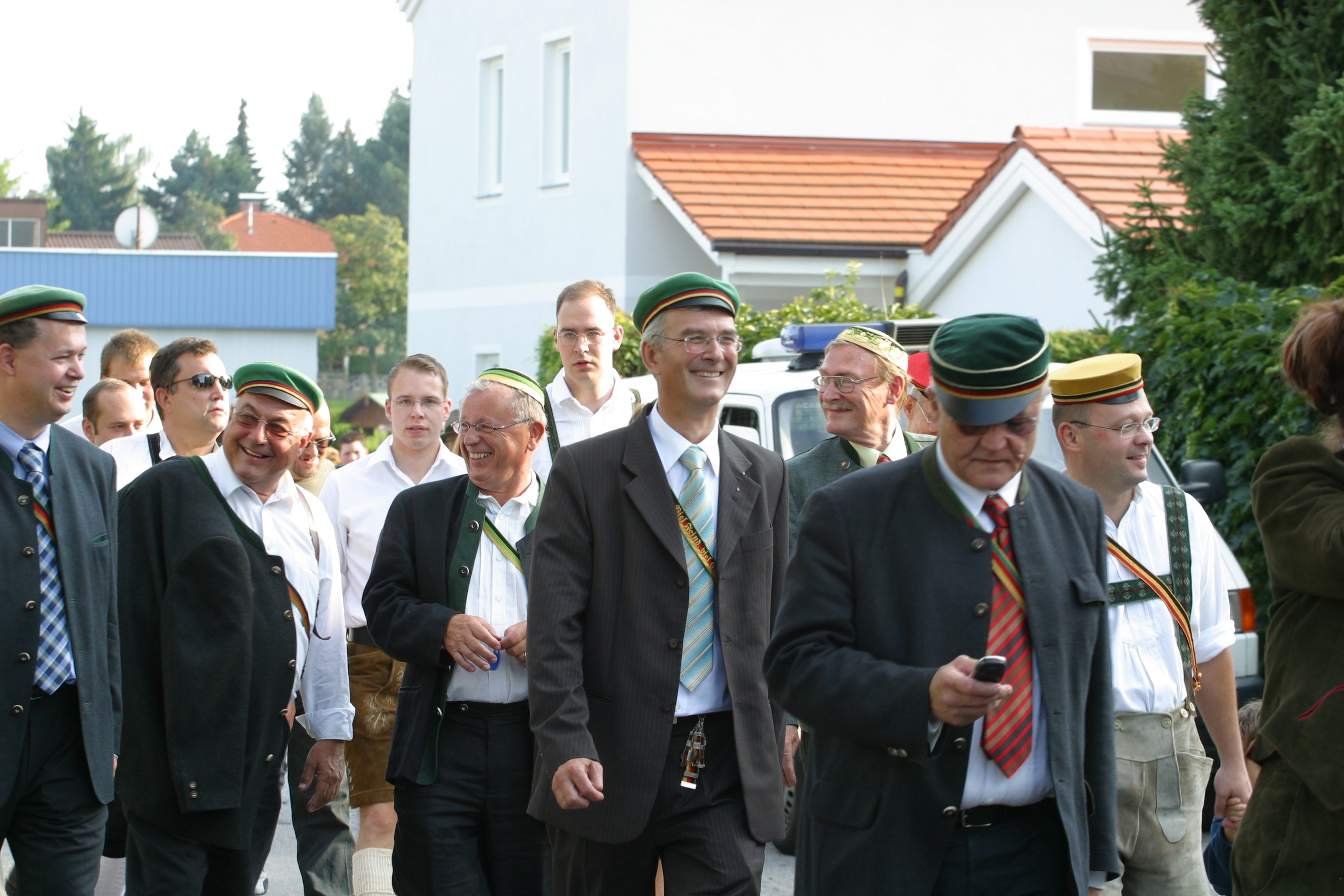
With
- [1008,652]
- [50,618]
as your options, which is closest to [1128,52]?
[50,618]

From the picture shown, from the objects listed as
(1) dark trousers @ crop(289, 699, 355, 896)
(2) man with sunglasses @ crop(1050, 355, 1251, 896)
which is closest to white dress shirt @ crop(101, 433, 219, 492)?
(1) dark trousers @ crop(289, 699, 355, 896)

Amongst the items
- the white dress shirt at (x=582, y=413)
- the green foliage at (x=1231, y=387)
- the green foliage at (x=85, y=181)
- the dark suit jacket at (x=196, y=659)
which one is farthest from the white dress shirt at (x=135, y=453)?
the green foliage at (x=85, y=181)

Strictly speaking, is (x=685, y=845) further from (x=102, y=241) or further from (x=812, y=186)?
(x=102, y=241)

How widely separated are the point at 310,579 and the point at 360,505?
1.24 metres

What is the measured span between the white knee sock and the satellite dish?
4296 centimetres

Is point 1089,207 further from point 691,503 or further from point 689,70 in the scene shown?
point 691,503

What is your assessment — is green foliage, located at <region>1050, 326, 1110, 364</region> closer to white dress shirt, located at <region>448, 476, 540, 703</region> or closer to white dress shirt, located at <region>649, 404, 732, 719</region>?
white dress shirt, located at <region>448, 476, 540, 703</region>

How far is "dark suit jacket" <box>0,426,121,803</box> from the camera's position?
4688 mm

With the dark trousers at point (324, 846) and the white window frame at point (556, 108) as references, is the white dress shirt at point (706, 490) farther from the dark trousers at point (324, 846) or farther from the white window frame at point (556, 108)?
the white window frame at point (556, 108)

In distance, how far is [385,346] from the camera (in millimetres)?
109688

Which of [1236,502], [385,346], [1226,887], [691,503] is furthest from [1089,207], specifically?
[385,346]

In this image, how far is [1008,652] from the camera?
11.0 ft

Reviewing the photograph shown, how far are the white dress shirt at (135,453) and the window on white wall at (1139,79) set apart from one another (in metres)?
17.0

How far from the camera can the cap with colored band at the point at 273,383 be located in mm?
5078
